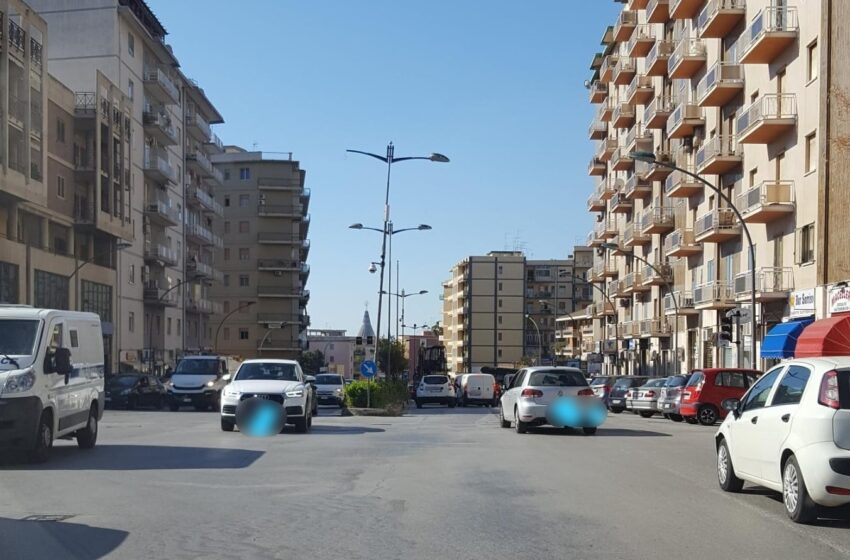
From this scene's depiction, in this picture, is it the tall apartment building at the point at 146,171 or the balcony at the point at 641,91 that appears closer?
the tall apartment building at the point at 146,171

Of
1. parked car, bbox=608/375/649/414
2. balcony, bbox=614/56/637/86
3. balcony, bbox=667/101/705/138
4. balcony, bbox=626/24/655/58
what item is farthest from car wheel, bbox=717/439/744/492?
balcony, bbox=614/56/637/86

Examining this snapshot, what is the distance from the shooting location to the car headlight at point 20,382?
13859 mm

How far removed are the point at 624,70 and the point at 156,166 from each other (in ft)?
103

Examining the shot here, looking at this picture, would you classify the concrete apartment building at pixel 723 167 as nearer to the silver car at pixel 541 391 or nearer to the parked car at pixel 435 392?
the parked car at pixel 435 392

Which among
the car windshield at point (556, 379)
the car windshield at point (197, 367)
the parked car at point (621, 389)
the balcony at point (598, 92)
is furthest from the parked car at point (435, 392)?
the balcony at point (598, 92)

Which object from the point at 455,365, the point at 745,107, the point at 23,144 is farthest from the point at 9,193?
the point at 455,365

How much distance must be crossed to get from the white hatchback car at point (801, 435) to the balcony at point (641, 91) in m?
53.7

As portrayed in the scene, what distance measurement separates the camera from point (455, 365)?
495 ft

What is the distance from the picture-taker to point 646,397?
35.5 meters

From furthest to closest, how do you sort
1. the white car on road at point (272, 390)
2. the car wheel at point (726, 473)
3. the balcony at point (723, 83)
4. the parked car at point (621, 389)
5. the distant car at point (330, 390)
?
the balcony at point (723, 83)
the distant car at point (330, 390)
the parked car at point (621, 389)
the white car on road at point (272, 390)
the car wheel at point (726, 473)

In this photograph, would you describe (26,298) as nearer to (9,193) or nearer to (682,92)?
(9,193)

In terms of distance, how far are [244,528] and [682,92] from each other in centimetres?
4901

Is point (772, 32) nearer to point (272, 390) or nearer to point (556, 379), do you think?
point (556, 379)

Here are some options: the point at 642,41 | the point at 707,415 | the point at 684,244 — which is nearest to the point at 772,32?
the point at 707,415
